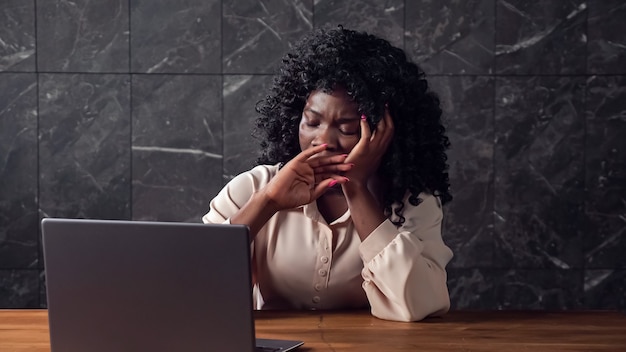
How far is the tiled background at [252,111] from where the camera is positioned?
3893mm

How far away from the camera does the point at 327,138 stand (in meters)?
2.18

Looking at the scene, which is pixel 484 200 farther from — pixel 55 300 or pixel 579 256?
pixel 55 300

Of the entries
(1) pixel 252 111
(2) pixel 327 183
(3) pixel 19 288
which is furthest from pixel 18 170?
(2) pixel 327 183

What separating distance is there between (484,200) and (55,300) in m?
2.81

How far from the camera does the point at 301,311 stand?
79.4 inches

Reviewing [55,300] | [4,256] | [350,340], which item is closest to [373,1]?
[4,256]

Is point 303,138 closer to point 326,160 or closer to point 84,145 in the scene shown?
point 326,160

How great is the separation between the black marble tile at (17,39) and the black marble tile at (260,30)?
2.81ft

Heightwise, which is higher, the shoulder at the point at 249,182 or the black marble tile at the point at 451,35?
the black marble tile at the point at 451,35

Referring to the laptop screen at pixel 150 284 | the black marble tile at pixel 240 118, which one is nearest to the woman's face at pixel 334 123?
the laptop screen at pixel 150 284

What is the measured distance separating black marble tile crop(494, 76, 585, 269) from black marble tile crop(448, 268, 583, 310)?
1.7 inches

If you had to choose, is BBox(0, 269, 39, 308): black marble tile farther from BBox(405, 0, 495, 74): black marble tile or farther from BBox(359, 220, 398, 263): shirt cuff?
BBox(359, 220, 398, 263): shirt cuff

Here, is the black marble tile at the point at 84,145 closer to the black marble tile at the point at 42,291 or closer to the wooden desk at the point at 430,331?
the black marble tile at the point at 42,291

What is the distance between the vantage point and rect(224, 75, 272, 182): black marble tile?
12.9ft
